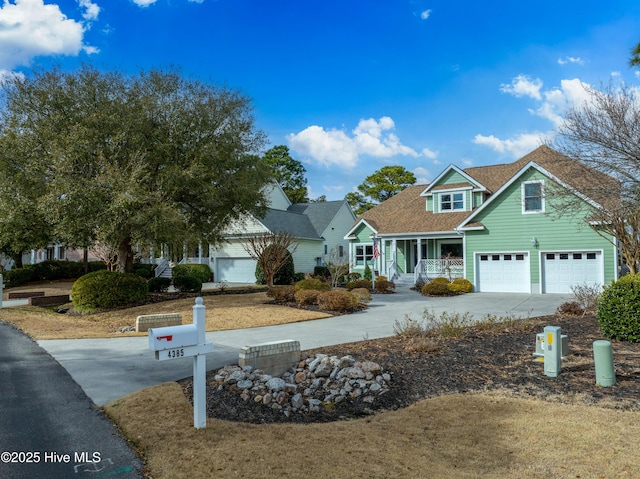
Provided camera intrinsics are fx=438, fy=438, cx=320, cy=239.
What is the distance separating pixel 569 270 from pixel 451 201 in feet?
27.4

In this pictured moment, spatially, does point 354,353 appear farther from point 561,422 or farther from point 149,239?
point 149,239

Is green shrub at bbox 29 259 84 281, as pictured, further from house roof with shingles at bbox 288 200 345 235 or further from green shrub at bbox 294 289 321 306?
green shrub at bbox 294 289 321 306

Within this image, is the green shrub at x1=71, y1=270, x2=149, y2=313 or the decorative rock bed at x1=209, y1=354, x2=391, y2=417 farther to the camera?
the green shrub at x1=71, y1=270, x2=149, y2=313

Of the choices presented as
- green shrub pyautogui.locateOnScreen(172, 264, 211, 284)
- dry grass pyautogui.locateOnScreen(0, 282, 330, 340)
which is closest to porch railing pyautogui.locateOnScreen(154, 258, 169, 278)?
green shrub pyautogui.locateOnScreen(172, 264, 211, 284)

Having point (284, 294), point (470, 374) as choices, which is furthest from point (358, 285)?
point (470, 374)

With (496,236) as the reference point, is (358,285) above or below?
below

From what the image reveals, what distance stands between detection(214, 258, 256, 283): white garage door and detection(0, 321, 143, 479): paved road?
2486cm

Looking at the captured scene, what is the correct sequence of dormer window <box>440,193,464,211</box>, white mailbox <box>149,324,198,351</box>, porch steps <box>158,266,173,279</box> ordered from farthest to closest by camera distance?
porch steps <box>158,266,173,279</box>, dormer window <box>440,193,464,211</box>, white mailbox <box>149,324,198,351</box>

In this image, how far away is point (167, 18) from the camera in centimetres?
1497

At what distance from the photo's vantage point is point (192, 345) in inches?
181

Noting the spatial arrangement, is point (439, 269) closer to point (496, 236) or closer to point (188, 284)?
point (496, 236)

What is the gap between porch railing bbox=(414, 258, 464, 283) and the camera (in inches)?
978

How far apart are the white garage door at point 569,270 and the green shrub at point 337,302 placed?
1154 cm

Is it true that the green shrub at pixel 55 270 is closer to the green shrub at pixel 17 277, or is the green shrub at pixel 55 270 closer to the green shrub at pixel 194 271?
the green shrub at pixel 17 277
